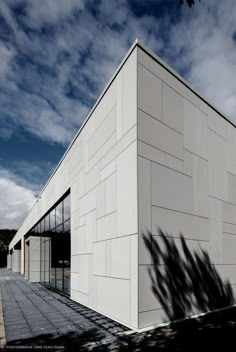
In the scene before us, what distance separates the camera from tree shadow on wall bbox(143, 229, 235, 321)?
734cm

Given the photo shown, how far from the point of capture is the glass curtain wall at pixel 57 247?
13414 millimetres

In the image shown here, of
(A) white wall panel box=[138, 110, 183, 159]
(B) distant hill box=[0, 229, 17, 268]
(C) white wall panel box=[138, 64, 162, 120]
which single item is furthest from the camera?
(B) distant hill box=[0, 229, 17, 268]

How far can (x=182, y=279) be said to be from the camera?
26.4ft

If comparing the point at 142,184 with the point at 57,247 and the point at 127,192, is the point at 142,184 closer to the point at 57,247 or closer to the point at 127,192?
the point at 127,192

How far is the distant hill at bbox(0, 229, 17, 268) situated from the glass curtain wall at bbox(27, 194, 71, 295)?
43621 millimetres

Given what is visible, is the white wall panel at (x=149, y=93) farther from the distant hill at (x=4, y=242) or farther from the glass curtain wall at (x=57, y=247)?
the distant hill at (x=4, y=242)

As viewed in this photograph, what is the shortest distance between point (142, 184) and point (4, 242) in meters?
65.7

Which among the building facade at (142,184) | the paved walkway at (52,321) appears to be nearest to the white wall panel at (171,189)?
the building facade at (142,184)

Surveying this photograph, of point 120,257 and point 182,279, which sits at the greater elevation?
point 120,257

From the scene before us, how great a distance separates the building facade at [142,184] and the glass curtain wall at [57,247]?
1.73 m

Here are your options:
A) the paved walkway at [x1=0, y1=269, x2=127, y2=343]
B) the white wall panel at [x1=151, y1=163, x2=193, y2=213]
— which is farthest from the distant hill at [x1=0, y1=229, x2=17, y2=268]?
the white wall panel at [x1=151, y1=163, x2=193, y2=213]

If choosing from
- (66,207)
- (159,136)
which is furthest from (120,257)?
(66,207)

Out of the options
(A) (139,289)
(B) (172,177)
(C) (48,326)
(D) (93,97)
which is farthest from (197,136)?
(C) (48,326)

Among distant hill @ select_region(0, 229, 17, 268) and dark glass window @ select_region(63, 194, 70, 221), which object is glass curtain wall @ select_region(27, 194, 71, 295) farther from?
distant hill @ select_region(0, 229, 17, 268)
